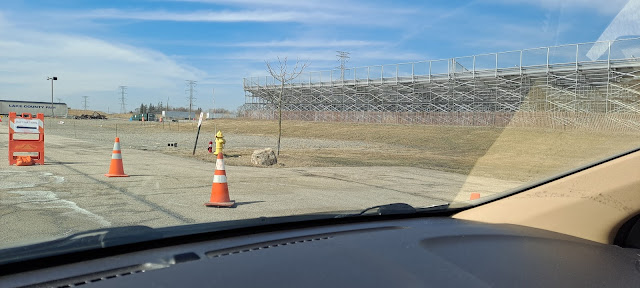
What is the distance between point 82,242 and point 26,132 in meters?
13.4

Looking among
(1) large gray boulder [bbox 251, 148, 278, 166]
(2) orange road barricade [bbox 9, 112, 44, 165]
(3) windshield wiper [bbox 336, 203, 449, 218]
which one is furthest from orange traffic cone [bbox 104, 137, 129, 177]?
(3) windshield wiper [bbox 336, 203, 449, 218]

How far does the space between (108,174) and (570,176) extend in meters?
10.4

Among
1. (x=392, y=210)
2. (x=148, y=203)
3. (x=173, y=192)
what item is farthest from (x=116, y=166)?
(x=392, y=210)

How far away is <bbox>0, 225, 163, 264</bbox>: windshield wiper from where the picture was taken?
6.42ft

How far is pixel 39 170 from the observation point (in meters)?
12.1

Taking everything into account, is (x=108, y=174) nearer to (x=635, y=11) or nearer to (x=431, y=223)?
(x=431, y=223)

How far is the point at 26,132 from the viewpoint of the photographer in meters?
13.7

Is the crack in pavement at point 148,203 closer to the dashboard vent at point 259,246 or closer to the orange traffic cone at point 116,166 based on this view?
the orange traffic cone at point 116,166

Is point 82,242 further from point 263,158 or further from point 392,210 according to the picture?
point 263,158

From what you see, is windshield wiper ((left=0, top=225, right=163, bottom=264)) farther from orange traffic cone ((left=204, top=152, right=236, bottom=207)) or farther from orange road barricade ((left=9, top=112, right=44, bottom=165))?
orange road barricade ((left=9, top=112, right=44, bottom=165))

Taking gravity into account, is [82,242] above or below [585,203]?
below

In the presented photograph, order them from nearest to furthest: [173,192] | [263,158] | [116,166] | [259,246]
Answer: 1. [259,246]
2. [173,192]
3. [116,166]
4. [263,158]

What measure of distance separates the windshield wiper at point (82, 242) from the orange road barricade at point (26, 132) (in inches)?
501

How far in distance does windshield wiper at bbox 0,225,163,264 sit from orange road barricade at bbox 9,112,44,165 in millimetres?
12716
